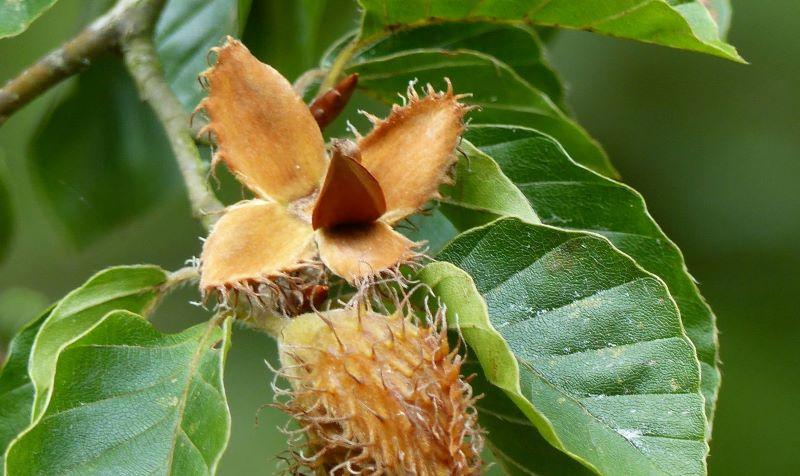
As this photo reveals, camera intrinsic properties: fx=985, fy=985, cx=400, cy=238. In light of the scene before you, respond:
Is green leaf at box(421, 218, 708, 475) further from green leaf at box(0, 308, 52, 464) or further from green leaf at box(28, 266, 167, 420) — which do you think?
green leaf at box(0, 308, 52, 464)

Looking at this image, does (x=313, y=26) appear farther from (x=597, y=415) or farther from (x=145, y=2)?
(x=597, y=415)

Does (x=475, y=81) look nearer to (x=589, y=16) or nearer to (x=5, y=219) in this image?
(x=589, y=16)

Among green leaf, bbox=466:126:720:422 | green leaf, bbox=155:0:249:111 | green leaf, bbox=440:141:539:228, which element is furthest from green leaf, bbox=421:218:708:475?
green leaf, bbox=155:0:249:111

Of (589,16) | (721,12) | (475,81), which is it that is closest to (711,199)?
(721,12)

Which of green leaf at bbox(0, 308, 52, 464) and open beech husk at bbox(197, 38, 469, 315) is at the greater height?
open beech husk at bbox(197, 38, 469, 315)

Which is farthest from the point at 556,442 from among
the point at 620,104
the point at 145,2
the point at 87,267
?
the point at 87,267

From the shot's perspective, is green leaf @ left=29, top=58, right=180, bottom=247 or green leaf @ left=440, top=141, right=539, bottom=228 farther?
green leaf @ left=29, top=58, right=180, bottom=247
